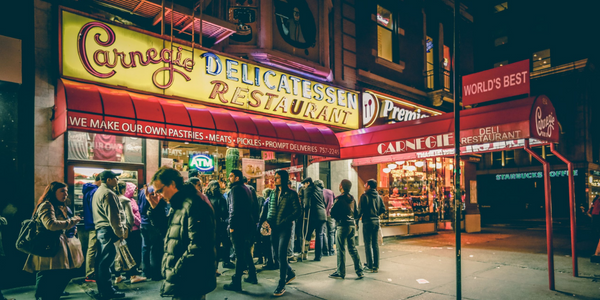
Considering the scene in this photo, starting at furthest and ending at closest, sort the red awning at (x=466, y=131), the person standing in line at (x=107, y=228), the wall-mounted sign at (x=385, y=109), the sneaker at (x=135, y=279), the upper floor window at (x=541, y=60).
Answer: the upper floor window at (x=541, y=60), the wall-mounted sign at (x=385, y=109), the red awning at (x=466, y=131), the sneaker at (x=135, y=279), the person standing in line at (x=107, y=228)

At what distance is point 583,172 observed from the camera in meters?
28.5

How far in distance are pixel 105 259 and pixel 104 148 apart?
305cm

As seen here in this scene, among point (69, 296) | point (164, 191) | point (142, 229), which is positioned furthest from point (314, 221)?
point (164, 191)

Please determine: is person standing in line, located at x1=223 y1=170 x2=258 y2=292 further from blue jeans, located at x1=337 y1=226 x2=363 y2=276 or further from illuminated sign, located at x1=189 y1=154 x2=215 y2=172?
illuminated sign, located at x1=189 y1=154 x2=215 y2=172

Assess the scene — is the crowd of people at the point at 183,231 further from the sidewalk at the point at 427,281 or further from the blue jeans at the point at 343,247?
the sidewalk at the point at 427,281

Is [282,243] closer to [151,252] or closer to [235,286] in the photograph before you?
[235,286]

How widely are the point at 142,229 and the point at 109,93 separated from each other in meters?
2.74

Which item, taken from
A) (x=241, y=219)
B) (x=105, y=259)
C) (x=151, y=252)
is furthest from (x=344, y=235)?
(x=105, y=259)

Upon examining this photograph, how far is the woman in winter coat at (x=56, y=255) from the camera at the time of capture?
497cm

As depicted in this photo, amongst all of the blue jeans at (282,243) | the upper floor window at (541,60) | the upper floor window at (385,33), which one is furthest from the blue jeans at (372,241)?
the upper floor window at (541,60)

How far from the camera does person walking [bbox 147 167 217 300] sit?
11.5 ft

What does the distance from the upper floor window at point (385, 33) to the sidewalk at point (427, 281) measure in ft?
26.5

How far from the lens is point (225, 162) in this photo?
1059 centimetres

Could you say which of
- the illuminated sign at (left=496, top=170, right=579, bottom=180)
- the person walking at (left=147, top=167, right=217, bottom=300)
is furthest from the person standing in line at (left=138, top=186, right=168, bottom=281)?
the illuminated sign at (left=496, top=170, right=579, bottom=180)
